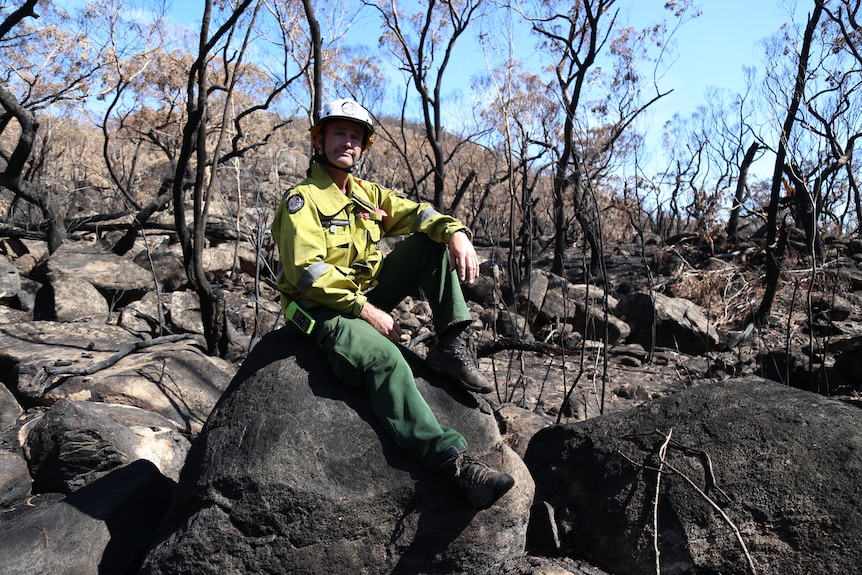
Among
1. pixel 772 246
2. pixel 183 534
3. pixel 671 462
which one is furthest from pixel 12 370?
pixel 772 246

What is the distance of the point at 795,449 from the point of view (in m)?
3.22

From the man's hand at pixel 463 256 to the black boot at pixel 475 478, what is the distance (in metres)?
0.79

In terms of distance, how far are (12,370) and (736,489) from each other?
508 cm

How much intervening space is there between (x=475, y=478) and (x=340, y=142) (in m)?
1.63

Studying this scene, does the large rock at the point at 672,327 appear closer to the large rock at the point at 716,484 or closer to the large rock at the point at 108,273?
the large rock at the point at 716,484

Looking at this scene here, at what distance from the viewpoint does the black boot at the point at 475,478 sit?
2.67 metres

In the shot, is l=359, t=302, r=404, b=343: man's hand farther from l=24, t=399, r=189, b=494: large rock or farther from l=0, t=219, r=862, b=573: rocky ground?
l=24, t=399, r=189, b=494: large rock

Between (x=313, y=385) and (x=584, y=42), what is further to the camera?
(x=584, y=42)

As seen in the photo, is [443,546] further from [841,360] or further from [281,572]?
[841,360]

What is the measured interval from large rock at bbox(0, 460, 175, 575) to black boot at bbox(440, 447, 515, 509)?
144cm

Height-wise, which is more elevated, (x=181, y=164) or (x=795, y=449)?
(x=181, y=164)

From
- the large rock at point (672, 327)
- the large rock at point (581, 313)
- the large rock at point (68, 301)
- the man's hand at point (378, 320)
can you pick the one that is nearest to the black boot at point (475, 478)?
the man's hand at point (378, 320)

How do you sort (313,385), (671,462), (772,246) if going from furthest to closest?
(772,246)
(671,462)
(313,385)

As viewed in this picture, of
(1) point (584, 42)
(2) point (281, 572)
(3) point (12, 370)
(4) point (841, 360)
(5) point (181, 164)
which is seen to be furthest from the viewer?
(1) point (584, 42)
